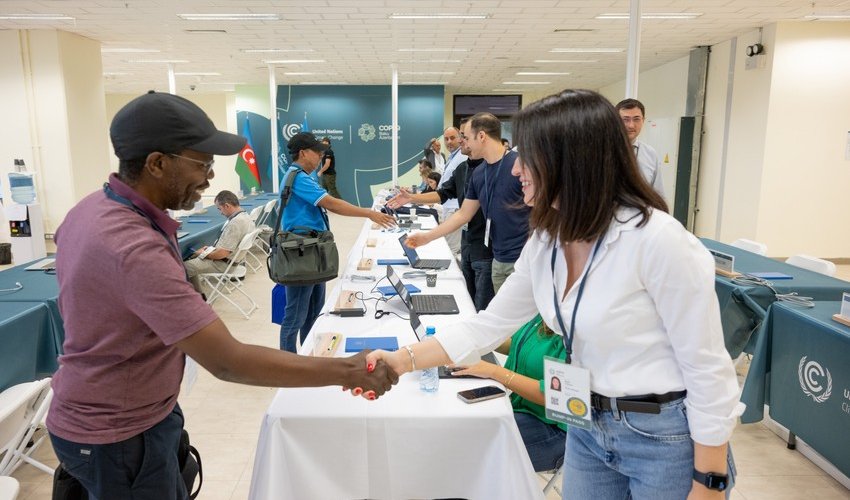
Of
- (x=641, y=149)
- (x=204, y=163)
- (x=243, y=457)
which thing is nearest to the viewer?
(x=204, y=163)

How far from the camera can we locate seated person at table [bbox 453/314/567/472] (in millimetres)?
1912

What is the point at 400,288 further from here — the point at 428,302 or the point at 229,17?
the point at 229,17

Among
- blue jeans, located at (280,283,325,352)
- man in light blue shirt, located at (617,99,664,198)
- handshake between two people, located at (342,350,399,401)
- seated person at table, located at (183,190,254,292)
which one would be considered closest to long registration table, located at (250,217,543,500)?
handshake between two people, located at (342,350,399,401)

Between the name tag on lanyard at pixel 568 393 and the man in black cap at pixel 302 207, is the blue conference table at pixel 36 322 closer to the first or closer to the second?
the man in black cap at pixel 302 207

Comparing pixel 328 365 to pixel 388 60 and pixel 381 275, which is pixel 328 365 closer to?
pixel 381 275

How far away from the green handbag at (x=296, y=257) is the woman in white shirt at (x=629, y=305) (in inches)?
92.2

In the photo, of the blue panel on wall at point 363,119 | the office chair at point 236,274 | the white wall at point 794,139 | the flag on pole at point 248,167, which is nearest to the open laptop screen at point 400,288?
the office chair at point 236,274

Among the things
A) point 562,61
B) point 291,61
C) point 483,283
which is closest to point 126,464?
point 483,283

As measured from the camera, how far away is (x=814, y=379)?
248 cm

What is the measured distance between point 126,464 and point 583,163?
45.7 inches

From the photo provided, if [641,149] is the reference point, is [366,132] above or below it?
above

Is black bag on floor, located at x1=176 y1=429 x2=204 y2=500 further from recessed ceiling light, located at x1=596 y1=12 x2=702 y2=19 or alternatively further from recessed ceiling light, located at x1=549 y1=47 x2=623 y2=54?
recessed ceiling light, located at x1=549 y1=47 x2=623 y2=54

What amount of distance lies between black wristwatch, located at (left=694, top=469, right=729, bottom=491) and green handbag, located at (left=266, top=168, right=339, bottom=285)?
2624mm

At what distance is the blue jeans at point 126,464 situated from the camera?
3.93 ft
